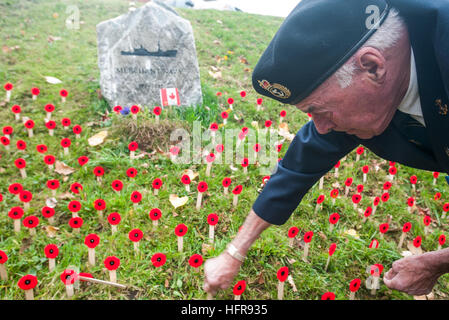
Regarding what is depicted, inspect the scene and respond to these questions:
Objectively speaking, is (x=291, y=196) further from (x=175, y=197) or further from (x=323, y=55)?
(x=175, y=197)

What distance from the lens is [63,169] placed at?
2971 mm

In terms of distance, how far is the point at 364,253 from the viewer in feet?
8.04

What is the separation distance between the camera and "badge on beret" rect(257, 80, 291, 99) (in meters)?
1.44

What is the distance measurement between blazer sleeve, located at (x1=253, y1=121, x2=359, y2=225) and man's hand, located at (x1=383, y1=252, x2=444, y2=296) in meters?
0.76

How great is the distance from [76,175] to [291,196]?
6.74 feet

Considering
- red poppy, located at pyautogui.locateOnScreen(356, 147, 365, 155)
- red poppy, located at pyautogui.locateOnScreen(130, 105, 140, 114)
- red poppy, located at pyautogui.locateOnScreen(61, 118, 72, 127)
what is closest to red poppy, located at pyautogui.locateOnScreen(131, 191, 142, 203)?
red poppy, located at pyautogui.locateOnScreen(130, 105, 140, 114)

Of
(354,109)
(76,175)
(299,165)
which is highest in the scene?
(354,109)

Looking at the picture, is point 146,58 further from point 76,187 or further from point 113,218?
point 113,218

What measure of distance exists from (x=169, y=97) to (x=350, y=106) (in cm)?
301

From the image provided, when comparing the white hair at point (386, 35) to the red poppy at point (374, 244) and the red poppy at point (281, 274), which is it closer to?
the red poppy at point (281, 274)

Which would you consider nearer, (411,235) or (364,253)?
(364,253)

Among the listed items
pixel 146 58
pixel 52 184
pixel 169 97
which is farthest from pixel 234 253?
pixel 146 58

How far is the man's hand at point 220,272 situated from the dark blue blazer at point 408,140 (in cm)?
32
